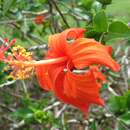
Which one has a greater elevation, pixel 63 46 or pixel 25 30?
pixel 63 46

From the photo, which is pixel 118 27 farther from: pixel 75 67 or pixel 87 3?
pixel 87 3

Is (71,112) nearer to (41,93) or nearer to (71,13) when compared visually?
(41,93)

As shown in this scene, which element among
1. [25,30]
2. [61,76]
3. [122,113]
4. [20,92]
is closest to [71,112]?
[20,92]

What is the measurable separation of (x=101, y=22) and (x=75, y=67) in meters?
0.15

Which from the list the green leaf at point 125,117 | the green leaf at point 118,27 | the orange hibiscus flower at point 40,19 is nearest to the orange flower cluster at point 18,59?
the green leaf at point 118,27

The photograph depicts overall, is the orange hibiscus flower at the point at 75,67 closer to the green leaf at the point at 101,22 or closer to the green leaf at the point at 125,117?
the green leaf at the point at 101,22

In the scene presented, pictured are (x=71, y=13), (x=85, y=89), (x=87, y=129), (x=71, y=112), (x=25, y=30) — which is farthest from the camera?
(x=71, y=112)

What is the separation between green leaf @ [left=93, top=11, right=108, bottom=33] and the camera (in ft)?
4.50

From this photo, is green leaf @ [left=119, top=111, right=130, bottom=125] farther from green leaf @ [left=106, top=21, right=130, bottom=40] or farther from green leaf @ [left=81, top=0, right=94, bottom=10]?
green leaf @ [left=81, top=0, right=94, bottom=10]

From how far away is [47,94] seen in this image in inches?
136

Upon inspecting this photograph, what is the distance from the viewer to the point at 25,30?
9.35 ft

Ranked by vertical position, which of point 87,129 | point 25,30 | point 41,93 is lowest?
→ point 41,93

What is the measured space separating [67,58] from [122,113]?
0.53 metres

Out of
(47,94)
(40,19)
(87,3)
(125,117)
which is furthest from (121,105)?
(47,94)
